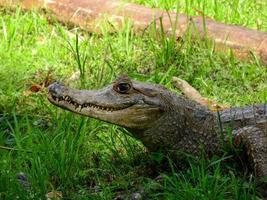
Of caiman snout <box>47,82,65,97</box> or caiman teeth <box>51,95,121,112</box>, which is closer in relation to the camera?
caiman teeth <box>51,95,121,112</box>

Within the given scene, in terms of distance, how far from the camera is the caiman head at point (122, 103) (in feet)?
15.9

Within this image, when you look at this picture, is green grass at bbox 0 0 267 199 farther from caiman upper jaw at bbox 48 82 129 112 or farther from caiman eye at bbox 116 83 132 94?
caiman eye at bbox 116 83 132 94

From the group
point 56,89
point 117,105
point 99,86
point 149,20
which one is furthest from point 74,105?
point 149,20

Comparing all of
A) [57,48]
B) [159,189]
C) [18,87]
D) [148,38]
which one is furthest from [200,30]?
[159,189]

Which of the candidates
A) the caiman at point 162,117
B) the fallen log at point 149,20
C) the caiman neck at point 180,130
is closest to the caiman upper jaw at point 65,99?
the caiman at point 162,117

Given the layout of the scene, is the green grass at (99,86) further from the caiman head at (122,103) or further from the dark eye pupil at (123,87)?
the dark eye pupil at (123,87)

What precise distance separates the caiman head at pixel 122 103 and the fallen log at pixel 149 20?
2.03 meters

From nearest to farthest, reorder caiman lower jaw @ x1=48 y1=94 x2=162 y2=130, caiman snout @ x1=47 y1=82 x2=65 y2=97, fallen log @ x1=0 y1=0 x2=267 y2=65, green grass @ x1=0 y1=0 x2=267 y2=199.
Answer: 1. green grass @ x1=0 y1=0 x2=267 y2=199
2. caiman lower jaw @ x1=48 y1=94 x2=162 y2=130
3. caiman snout @ x1=47 y1=82 x2=65 y2=97
4. fallen log @ x1=0 y1=0 x2=267 y2=65

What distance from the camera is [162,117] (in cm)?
494

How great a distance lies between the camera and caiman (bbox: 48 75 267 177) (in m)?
4.85

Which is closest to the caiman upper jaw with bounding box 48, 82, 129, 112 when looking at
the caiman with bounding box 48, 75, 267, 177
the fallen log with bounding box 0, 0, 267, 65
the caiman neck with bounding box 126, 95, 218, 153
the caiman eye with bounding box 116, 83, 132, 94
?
the caiman with bounding box 48, 75, 267, 177

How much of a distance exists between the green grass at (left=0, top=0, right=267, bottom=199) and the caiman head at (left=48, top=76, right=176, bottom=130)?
9.0 inches

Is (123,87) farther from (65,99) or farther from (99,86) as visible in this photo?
(99,86)

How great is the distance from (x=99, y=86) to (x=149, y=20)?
1.50 meters
